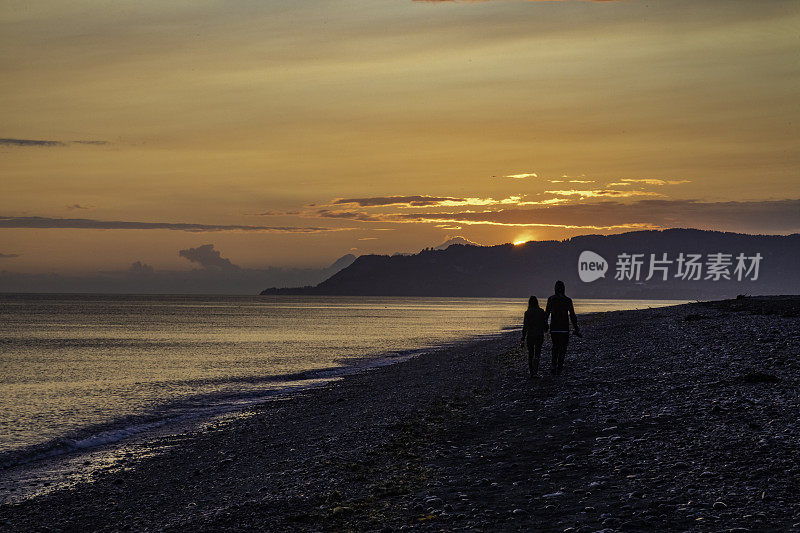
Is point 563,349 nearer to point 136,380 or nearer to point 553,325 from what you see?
point 553,325

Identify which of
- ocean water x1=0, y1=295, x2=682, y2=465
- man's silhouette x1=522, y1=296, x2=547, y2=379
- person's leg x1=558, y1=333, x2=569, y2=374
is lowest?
ocean water x1=0, y1=295, x2=682, y2=465

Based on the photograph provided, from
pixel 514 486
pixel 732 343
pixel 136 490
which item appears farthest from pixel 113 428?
pixel 732 343

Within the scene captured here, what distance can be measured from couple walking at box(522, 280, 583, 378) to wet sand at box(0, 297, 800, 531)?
3.22 ft

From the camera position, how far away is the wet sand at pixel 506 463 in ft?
31.9

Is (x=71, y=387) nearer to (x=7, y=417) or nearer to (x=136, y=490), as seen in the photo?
(x=7, y=417)

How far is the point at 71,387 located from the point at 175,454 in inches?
899

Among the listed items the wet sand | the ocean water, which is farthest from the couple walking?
the ocean water

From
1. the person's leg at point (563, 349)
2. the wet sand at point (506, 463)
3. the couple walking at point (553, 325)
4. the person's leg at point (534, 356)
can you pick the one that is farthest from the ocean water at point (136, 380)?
the person's leg at point (563, 349)

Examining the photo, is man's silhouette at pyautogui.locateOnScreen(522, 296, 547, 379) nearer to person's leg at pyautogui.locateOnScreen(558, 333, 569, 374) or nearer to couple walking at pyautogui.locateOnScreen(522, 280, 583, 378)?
couple walking at pyautogui.locateOnScreen(522, 280, 583, 378)

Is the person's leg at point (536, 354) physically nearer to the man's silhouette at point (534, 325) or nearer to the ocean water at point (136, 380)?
the man's silhouette at point (534, 325)

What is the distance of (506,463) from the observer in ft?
42.4

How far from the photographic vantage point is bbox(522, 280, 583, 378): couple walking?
74.4 feet

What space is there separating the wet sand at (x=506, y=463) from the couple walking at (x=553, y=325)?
98 cm

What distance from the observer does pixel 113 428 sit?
82.8 ft
